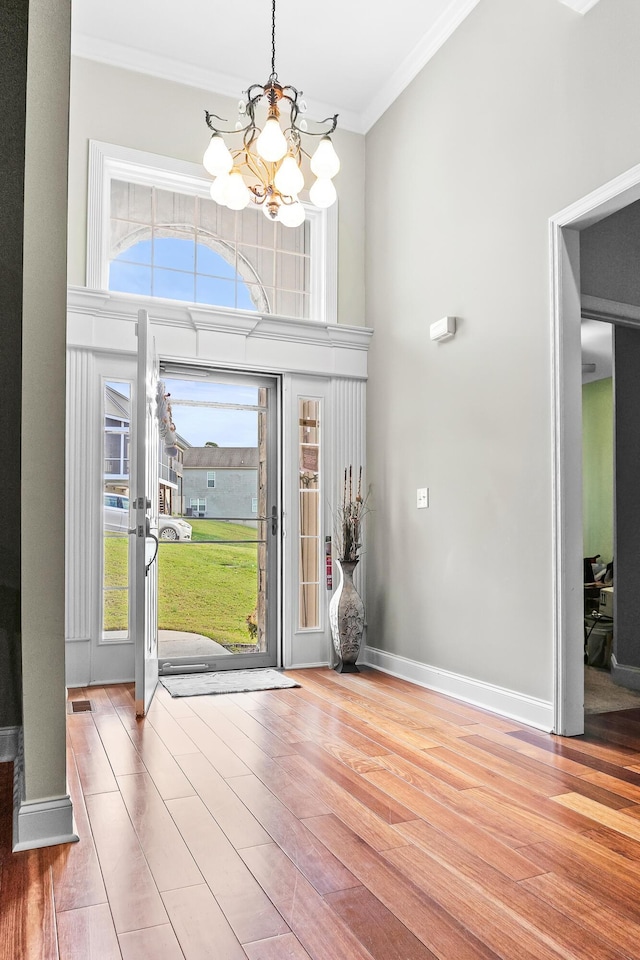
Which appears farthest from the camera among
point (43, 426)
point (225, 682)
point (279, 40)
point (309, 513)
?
point (309, 513)

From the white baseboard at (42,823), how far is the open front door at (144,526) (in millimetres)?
1405

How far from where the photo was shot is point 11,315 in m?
3.05

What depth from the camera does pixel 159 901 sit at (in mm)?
1787

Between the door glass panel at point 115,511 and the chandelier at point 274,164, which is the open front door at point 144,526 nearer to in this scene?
the door glass panel at point 115,511

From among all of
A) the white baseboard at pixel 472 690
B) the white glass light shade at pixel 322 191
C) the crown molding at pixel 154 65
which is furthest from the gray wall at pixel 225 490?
the crown molding at pixel 154 65

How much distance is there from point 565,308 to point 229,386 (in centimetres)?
244

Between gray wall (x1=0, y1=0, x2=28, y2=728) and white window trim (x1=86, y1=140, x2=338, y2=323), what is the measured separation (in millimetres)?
1487

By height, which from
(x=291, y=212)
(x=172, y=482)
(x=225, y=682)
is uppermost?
(x=291, y=212)

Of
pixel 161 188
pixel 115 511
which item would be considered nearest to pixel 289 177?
pixel 161 188

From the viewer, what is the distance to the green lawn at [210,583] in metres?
4.91

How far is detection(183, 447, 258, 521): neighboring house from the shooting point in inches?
194

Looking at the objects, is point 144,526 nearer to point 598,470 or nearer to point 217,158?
point 217,158

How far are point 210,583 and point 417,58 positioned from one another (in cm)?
373

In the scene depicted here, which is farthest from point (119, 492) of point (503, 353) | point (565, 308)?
point (565, 308)
